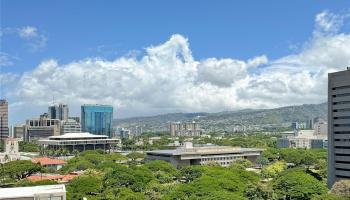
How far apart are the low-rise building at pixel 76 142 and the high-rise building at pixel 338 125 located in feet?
390

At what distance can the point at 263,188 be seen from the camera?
2463 inches

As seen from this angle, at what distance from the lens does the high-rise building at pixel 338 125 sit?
68.3 meters

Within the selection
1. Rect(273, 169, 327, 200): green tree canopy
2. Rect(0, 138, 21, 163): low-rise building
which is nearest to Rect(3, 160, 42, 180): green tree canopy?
Rect(0, 138, 21, 163): low-rise building

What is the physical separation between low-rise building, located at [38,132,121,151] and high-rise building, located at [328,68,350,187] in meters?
119

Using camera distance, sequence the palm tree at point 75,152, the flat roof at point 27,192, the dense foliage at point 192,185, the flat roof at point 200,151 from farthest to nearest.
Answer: the palm tree at point 75,152 → the flat roof at point 200,151 → the dense foliage at point 192,185 → the flat roof at point 27,192

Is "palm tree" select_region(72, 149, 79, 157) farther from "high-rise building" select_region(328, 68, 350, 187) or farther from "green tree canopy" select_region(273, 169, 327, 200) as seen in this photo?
"high-rise building" select_region(328, 68, 350, 187)

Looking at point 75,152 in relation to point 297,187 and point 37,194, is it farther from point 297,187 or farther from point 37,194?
point 37,194

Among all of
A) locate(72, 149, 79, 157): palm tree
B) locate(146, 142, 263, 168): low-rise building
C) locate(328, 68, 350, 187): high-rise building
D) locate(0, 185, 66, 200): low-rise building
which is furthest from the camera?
locate(72, 149, 79, 157): palm tree

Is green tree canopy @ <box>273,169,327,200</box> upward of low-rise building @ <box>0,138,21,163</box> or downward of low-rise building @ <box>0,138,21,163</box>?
upward

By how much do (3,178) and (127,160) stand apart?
153 ft

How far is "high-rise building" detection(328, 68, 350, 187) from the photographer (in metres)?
68.3

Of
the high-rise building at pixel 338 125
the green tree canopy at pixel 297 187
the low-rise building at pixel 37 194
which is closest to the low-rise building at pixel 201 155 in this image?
the high-rise building at pixel 338 125

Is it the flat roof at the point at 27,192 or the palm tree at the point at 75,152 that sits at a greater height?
the flat roof at the point at 27,192

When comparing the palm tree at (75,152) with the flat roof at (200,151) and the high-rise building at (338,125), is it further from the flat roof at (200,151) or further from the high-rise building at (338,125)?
the high-rise building at (338,125)
